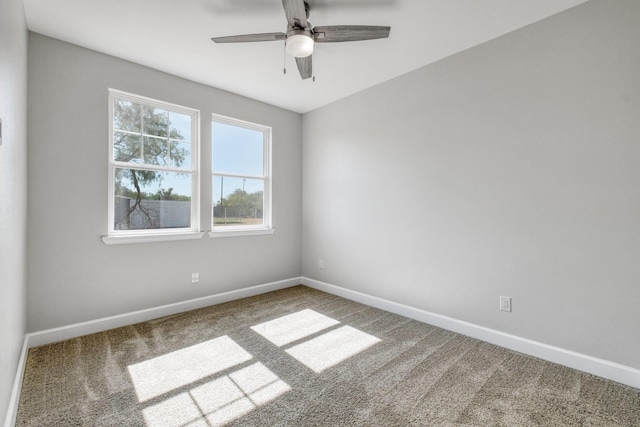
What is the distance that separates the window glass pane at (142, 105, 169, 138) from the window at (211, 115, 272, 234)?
1.80 ft

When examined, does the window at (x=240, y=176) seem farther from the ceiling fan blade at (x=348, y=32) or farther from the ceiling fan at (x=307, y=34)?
the ceiling fan blade at (x=348, y=32)

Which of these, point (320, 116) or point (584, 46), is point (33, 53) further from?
point (584, 46)

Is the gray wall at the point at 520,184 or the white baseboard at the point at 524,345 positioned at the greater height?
the gray wall at the point at 520,184

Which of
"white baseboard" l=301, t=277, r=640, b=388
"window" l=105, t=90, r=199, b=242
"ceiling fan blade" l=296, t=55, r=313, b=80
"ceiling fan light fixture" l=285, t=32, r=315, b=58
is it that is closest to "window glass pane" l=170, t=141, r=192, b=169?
"window" l=105, t=90, r=199, b=242

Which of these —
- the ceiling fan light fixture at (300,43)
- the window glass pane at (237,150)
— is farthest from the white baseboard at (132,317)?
the ceiling fan light fixture at (300,43)

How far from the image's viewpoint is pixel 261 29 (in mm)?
2422

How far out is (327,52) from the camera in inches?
107

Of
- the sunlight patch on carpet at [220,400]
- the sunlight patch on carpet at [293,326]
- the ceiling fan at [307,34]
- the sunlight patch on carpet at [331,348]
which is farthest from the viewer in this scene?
the sunlight patch on carpet at [293,326]

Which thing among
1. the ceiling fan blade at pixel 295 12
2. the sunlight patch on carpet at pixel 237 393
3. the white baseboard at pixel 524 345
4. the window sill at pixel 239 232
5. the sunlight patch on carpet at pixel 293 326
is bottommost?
the sunlight patch on carpet at pixel 237 393

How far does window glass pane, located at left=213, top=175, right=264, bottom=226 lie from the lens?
3699 mm

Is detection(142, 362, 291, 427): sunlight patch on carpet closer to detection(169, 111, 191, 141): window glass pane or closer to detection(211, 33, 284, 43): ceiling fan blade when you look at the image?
detection(211, 33, 284, 43): ceiling fan blade

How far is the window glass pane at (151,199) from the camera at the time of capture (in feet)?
9.67

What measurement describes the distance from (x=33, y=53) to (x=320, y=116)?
300 centimetres

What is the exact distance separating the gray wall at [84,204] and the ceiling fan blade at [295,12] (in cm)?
198
